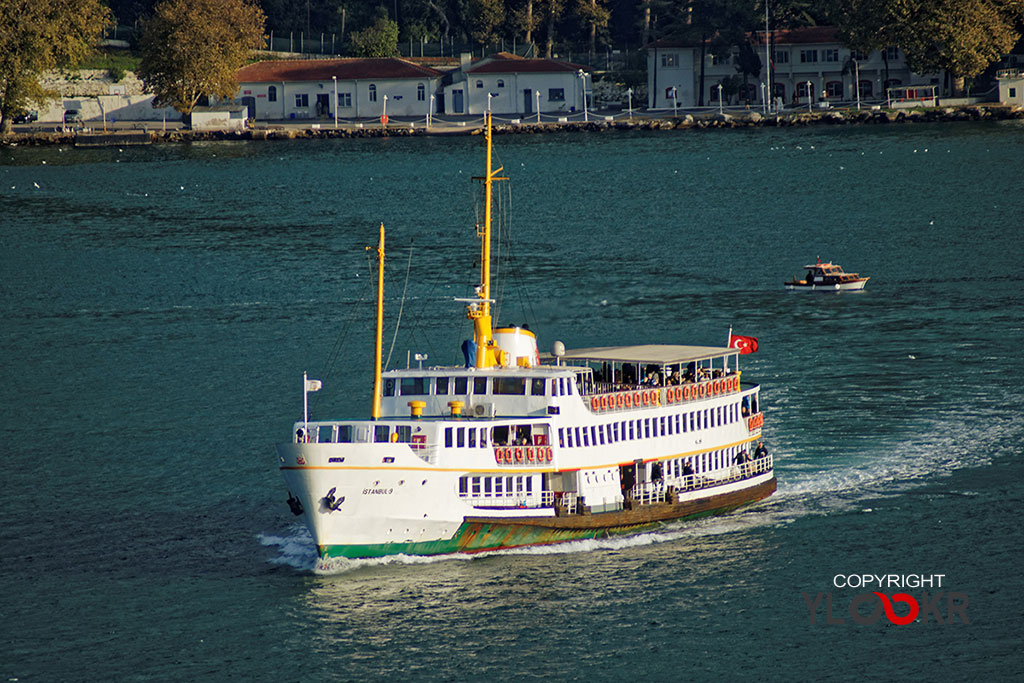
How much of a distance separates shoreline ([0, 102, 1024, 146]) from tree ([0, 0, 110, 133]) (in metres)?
7.38

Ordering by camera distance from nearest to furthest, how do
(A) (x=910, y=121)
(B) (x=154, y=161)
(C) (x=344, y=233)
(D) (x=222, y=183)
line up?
Result: (C) (x=344, y=233), (D) (x=222, y=183), (B) (x=154, y=161), (A) (x=910, y=121)

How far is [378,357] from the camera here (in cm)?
4984

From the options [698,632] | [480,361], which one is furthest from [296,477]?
[698,632]

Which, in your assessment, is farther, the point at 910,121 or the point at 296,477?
the point at 910,121

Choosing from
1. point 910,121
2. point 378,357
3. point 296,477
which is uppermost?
point 910,121

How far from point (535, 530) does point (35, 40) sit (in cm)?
15178

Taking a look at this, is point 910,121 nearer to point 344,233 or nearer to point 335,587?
point 344,233

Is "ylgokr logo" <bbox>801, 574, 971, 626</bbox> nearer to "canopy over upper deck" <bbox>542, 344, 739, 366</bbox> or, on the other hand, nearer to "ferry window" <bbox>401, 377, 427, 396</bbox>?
"canopy over upper deck" <bbox>542, 344, 739, 366</bbox>

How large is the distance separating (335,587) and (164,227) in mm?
85217

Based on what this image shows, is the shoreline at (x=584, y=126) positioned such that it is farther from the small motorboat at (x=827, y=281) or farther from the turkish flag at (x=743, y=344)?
the turkish flag at (x=743, y=344)

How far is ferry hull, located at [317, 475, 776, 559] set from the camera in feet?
157

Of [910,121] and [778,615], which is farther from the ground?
[910,121]

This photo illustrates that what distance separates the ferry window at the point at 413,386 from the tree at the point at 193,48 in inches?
5625

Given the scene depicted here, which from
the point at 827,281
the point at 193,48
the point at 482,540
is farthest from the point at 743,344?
the point at 193,48
